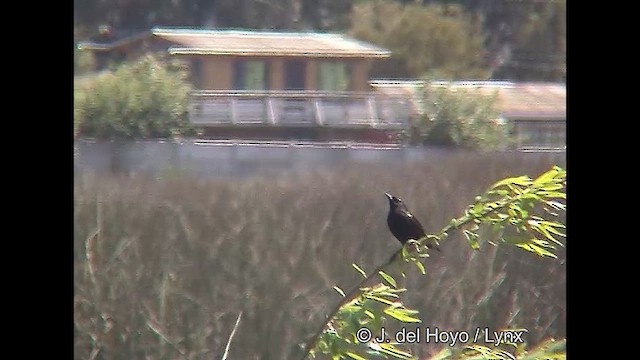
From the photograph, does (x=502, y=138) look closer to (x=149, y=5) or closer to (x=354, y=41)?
(x=354, y=41)

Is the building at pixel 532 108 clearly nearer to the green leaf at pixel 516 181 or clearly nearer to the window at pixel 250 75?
the green leaf at pixel 516 181

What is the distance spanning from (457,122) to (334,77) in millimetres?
460

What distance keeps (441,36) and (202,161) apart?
3.05ft

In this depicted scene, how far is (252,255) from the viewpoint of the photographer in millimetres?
4059

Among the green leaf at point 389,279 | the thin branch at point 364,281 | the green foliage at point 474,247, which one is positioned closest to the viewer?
the green foliage at point 474,247

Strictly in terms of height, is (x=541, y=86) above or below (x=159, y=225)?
above

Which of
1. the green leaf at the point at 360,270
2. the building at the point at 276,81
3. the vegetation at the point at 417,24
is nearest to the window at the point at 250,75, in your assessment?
the building at the point at 276,81

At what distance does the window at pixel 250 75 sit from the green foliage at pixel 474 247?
0.72 metres

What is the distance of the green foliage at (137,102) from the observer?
397 cm

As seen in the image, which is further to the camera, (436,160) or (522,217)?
(436,160)

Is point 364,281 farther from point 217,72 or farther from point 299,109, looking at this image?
point 217,72

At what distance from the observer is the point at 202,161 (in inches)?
158
